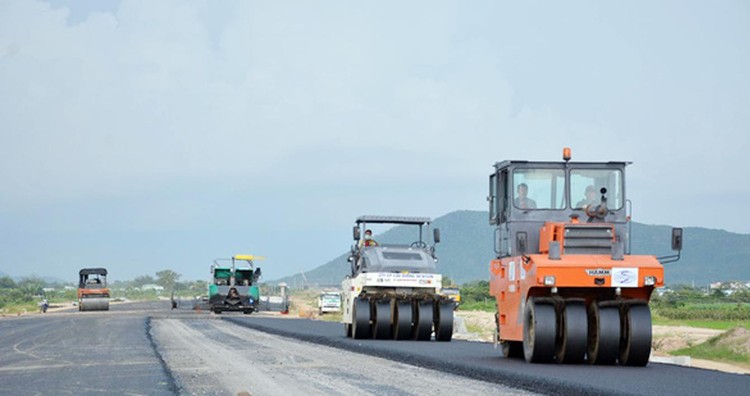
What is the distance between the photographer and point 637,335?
18.1 metres

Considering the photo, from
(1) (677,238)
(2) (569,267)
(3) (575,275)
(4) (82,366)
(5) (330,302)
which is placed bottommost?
(4) (82,366)

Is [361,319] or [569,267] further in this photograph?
[361,319]

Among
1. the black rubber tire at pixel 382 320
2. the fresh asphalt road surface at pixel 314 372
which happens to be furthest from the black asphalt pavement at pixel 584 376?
the black rubber tire at pixel 382 320

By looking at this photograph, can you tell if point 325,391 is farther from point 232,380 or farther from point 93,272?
point 93,272

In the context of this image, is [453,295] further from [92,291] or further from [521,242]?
[92,291]

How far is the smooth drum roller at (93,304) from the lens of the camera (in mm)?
75688

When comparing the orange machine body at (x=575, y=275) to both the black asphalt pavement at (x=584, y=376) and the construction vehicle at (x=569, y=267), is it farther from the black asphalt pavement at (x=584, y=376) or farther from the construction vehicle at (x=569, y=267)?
the black asphalt pavement at (x=584, y=376)

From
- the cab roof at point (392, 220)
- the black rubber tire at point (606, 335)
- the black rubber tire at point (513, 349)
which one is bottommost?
the black rubber tire at point (513, 349)

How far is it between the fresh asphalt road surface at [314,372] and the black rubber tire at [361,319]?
1.54 meters

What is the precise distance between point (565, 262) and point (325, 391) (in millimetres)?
5284

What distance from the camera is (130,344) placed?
28.6 m

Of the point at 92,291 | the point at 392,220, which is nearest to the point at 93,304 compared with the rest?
the point at 92,291

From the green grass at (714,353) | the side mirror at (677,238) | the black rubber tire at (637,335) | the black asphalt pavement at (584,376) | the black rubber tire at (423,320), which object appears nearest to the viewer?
the black asphalt pavement at (584,376)

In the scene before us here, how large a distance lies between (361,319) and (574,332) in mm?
Result: 11934
